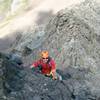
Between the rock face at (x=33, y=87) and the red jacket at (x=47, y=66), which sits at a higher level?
the red jacket at (x=47, y=66)

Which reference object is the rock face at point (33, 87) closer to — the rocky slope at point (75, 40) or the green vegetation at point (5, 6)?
the rocky slope at point (75, 40)

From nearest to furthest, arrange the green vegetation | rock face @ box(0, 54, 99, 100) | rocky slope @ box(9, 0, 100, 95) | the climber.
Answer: rock face @ box(0, 54, 99, 100)
the climber
rocky slope @ box(9, 0, 100, 95)
the green vegetation

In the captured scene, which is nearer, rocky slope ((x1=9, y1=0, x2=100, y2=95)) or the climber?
the climber

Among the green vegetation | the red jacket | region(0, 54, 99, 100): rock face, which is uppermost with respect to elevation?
the green vegetation

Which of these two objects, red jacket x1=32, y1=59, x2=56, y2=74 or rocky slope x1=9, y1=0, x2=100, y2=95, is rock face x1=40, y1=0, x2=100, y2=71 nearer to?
rocky slope x1=9, y1=0, x2=100, y2=95

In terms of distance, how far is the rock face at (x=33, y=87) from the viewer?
18.6m

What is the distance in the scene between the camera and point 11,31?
50.5 metres

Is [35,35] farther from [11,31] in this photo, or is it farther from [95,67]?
[11,31]

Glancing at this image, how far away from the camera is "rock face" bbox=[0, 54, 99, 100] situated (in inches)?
734

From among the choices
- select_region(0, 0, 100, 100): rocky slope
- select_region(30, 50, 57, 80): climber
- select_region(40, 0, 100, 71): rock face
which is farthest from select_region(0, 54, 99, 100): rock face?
select_region(40, 0, 100, 71): rock face

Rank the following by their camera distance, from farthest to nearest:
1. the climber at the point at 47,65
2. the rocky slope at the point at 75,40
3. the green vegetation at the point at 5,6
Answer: the green vegetation at the point at 5,6 < the rocky slope at the point at 75,40 < the climber at the point at 47,65

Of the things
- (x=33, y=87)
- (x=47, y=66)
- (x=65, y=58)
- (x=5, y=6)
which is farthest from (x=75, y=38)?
(x=5, y=6)

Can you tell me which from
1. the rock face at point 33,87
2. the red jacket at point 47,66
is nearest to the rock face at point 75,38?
the rock face at point 33,87

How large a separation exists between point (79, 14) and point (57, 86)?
12224 mm
